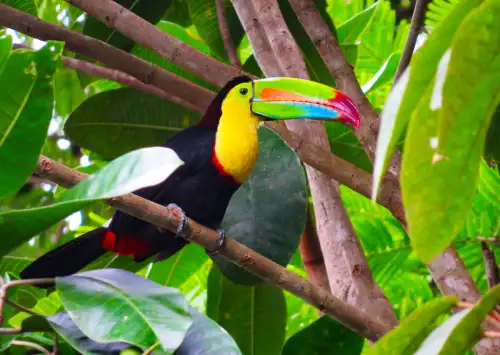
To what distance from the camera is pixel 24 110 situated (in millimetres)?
1023

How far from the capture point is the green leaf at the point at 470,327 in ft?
1.98

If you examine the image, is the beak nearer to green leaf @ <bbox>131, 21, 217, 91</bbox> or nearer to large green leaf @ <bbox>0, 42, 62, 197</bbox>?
green leaf @ <bbox>131, 21, 217, 91</bbox>

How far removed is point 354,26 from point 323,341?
3.52ft

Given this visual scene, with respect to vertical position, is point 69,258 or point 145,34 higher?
point 145,34

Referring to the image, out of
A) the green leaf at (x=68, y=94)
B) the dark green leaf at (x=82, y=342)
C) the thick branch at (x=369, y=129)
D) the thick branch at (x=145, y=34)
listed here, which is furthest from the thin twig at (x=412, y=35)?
the green leaf at (x=68, y=94)

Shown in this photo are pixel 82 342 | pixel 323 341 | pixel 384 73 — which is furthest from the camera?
pixel 384 73

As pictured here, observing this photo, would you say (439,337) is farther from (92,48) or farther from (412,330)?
(92,48)

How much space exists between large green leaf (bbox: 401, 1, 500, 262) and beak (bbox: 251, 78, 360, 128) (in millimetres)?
893

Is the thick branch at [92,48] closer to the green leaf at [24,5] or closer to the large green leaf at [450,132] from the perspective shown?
the green leaf at [24,5]

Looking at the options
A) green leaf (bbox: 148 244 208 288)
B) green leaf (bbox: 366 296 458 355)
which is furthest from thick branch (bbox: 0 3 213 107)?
green leaf (bbox: 366 296 458 355)

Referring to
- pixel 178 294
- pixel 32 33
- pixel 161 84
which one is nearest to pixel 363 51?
pixel 161 84

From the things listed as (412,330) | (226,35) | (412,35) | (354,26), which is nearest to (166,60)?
(226,35)

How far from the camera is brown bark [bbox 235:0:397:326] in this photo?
1461 millimetres

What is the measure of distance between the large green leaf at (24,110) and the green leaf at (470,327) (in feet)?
2.02
